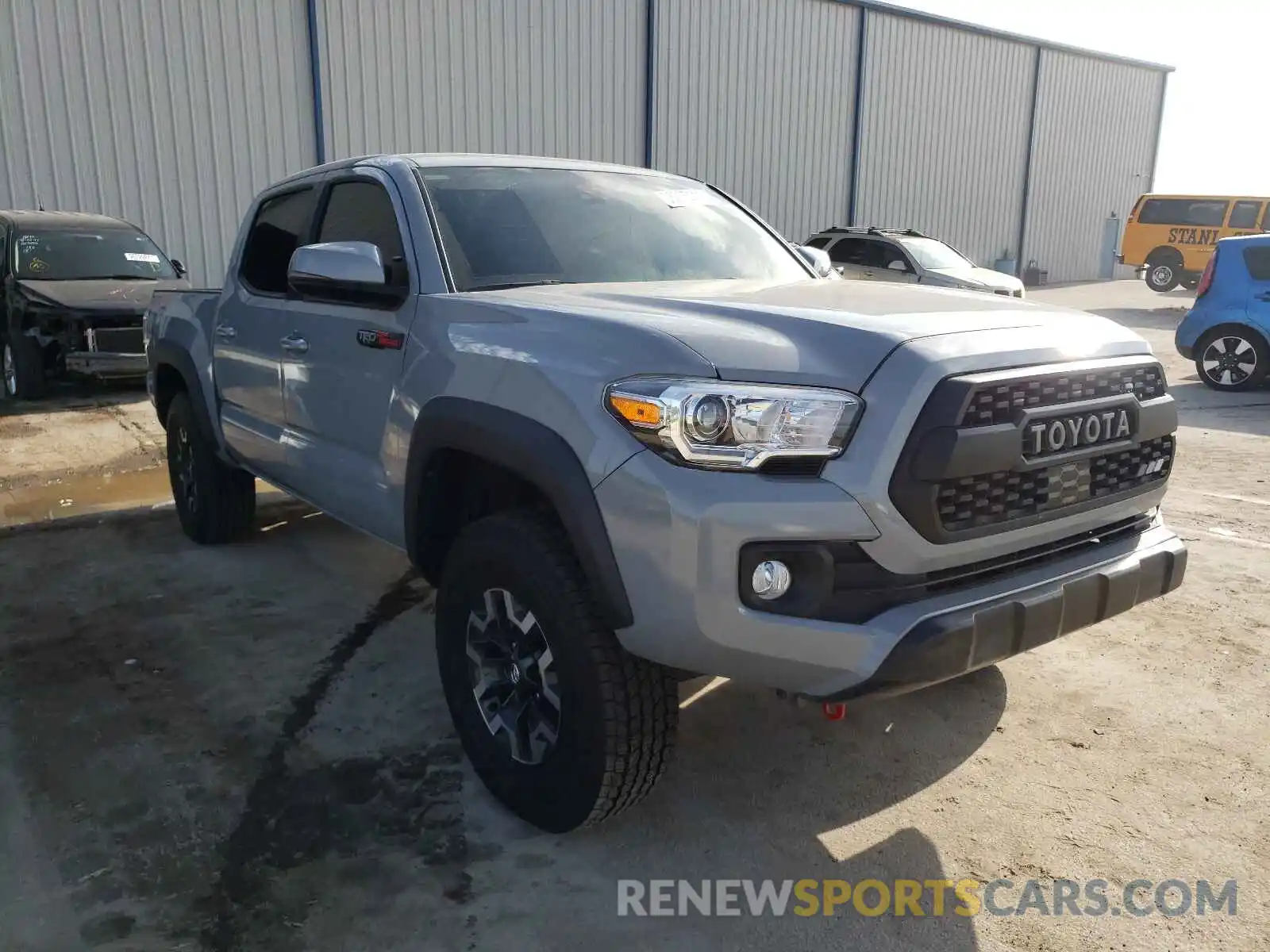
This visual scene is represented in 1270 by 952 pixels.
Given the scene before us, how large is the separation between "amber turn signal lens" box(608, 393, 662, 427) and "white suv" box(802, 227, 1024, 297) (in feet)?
35.7

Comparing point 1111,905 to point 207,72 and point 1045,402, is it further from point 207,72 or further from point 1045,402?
point 207,72

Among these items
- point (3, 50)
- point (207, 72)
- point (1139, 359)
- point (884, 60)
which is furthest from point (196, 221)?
point (884, 60)

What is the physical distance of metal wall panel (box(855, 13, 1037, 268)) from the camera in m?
21.6

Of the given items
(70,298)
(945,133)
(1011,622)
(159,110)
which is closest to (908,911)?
(1011,622)

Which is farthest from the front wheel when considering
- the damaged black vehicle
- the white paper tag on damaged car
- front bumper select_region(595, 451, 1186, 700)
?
front bumper select_region(595, 451, 1186, 700)

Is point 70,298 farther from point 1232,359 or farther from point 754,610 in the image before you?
point 1232,359

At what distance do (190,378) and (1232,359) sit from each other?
9718mm

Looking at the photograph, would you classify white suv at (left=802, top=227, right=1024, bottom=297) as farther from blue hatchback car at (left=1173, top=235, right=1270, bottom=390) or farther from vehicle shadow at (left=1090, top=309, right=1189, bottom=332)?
vehicle shadow at (left=1090, top=309, right=1189, bottom=332)

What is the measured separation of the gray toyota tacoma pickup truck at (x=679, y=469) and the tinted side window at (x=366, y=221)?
26 mm

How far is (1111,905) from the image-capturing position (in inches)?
96.8

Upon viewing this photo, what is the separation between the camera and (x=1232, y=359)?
10.0 m

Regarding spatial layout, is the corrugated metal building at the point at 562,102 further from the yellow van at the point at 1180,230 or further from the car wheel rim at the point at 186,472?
the car wheel rim at the point at 186,472

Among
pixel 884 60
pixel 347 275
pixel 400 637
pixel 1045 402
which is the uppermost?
pixel 884 60

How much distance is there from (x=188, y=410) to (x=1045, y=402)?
426cm
